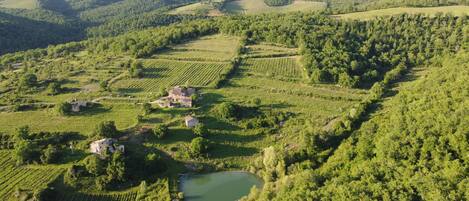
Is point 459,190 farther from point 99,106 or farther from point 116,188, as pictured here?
point 99,106

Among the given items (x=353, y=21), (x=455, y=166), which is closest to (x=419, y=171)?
(x=455, y=166)

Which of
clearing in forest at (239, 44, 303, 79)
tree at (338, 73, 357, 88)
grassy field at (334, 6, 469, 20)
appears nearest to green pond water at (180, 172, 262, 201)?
tree at (338, 73, 357, 88)

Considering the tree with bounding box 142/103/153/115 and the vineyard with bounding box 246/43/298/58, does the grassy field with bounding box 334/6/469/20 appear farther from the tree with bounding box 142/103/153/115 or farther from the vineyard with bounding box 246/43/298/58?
the tree with bounding box 142/103/153/115

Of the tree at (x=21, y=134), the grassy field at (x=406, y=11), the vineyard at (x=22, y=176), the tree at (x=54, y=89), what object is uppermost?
the grassy field at (x=406, y=11)

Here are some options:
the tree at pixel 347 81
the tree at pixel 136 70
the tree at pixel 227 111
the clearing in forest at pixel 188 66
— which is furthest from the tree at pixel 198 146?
the tree at pixel 347 81

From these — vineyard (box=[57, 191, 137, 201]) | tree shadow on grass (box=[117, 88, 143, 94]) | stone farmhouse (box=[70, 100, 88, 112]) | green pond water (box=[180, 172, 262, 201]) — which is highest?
tree shadow on grass (box=[117, 88, 143, 94])

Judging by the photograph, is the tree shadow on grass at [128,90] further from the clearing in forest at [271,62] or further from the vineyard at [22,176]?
the vineyard at [22,176]

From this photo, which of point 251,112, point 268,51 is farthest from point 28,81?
point 268,51
